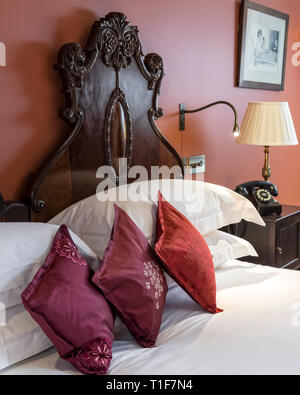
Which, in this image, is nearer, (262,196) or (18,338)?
(18,338)

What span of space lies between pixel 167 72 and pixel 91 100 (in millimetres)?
605

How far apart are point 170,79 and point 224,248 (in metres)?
0.96

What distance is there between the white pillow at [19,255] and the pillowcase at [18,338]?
1.2 inches

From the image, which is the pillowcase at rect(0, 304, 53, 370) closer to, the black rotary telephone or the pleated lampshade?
the black rotary telephone

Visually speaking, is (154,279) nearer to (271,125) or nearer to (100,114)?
(100,114)

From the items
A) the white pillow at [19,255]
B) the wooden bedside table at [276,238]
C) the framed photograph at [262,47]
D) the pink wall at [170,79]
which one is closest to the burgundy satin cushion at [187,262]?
the white pillow at [19,255]

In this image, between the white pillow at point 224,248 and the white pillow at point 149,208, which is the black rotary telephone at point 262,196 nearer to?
the white pillow at point 149,208

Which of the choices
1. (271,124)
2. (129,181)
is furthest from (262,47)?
(129,181)

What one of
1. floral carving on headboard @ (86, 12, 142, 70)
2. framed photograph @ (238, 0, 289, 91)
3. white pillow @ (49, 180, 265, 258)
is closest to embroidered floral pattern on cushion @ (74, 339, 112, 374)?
white pillow @ (49, 180, 265, 258)

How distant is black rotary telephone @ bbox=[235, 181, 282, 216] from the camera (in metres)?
2.27

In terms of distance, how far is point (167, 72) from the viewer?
2123 mm

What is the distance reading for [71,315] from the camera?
988mm

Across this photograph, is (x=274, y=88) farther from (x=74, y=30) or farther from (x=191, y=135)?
(x=74, y=30)
